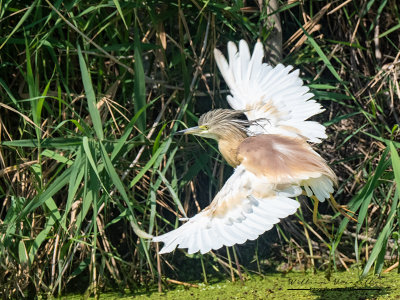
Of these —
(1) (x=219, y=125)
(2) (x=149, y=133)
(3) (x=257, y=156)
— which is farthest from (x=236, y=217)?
(2) (x=149, y=133)

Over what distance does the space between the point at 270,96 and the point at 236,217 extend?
821 mm

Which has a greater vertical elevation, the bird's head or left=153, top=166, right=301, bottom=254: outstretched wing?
the bird's head

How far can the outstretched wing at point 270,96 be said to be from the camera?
296 cm

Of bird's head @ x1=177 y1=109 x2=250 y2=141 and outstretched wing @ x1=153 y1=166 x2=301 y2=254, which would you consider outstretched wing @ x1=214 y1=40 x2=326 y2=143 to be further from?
outstretched wing @ x1=153 y1=166 x2=301 y2=254

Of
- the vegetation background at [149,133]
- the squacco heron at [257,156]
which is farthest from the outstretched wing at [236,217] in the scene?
the vegetation background at [149,133]

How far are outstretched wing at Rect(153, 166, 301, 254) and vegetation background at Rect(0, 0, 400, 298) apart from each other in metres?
0.48

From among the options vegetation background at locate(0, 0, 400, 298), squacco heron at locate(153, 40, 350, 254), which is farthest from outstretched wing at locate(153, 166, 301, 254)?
vegetation background at locate(0, 0, 400, 298)

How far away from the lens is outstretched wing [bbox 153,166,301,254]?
2.33 metres

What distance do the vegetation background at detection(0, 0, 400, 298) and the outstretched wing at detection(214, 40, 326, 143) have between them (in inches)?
8.8

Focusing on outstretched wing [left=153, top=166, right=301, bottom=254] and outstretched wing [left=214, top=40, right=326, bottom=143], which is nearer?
outstretched wing [left=153, top=166, right=301, bottom=254]

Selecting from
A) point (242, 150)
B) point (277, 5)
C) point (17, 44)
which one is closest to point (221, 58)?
point (242, 150)

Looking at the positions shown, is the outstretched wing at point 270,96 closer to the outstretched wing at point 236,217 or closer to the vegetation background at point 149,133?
the vegetation background at point 149,133

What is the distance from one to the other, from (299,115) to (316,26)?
0.75 metres

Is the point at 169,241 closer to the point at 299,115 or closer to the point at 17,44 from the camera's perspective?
the point at 299,115
